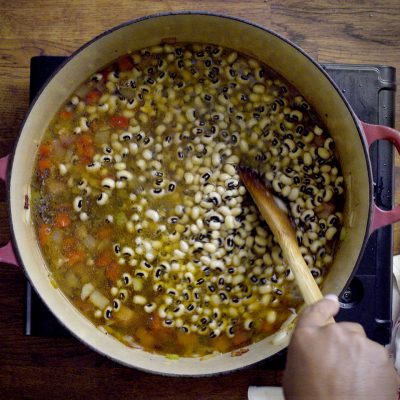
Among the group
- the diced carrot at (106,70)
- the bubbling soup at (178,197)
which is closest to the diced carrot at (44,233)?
the bubbling soup at (178,197)

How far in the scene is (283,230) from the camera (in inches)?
57.6

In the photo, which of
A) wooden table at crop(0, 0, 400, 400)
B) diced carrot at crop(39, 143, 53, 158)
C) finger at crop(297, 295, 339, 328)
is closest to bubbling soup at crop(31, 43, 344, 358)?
diced carrot at crop(39, 143, 53, 158)

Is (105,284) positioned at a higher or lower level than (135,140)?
lower

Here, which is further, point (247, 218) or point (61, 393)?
point (61, 393)

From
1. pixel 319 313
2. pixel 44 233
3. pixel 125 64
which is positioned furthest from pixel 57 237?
pixel 319 313

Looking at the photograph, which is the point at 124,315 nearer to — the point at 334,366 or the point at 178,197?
the point at 178,197

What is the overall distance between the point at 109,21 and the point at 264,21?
0.44 m

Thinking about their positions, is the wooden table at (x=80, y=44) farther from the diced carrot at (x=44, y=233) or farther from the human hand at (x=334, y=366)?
the human hand at (x=334, y=366)

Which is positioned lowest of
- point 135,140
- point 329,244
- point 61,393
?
point 61,393

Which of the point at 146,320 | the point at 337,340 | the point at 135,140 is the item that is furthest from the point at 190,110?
the point at 337,340

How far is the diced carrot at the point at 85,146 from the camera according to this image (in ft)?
5.15

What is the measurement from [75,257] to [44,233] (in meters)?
0.10

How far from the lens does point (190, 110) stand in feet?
5.16

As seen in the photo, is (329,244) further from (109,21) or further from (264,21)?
(109,21)
